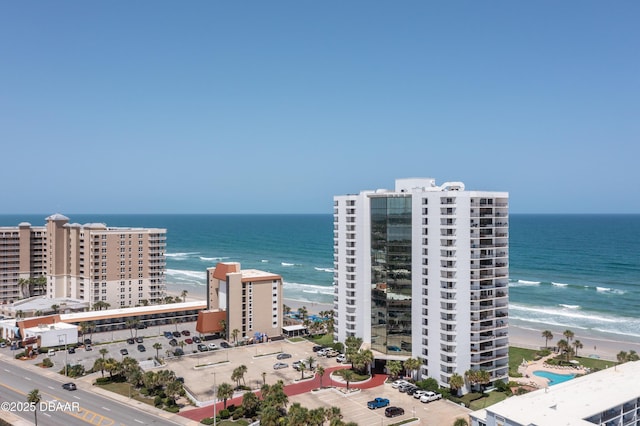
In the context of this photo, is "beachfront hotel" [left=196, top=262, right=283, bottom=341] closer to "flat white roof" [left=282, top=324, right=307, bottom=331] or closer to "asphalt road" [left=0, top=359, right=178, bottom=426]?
"flat white roof" [left=282, top=324, right=307, bottom=331]

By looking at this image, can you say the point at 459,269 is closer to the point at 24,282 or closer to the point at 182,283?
the point at 24,282

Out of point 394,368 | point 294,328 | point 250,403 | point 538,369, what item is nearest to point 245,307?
point 294,328

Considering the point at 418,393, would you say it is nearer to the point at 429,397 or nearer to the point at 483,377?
the point at 429,397

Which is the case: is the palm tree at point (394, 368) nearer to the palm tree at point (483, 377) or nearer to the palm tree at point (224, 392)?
the palm tree at point (483, 377)

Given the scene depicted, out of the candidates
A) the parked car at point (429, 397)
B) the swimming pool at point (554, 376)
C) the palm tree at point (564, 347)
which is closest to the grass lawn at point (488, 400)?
the parked car at point (429, 397)

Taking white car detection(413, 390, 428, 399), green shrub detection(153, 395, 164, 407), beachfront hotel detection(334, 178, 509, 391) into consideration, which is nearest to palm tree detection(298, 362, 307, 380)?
beachfront hotel detection(334, 178, 509, 391)

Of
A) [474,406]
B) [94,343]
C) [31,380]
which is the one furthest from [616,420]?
[94,343]
